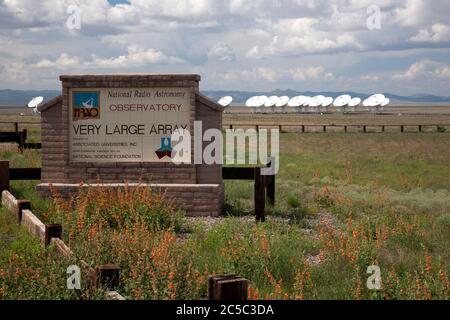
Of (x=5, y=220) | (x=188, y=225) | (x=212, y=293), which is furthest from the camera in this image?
(x=188, y=225)

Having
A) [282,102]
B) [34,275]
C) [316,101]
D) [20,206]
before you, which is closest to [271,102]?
[282,102]

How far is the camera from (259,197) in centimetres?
1188

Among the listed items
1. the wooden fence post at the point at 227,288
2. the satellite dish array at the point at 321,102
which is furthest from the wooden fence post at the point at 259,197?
the satellite dish array at the point at 321,102

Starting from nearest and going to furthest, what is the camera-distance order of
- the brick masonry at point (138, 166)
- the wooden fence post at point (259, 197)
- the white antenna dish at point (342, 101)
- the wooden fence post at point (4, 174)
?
the wooden fence post at point (259, 197)
the wooden fence post at point (4, 174)
the brick masonry at point (138, 166)
the white antenna dish at point (342, 101)

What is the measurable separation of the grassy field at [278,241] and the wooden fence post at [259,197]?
292 millimetres

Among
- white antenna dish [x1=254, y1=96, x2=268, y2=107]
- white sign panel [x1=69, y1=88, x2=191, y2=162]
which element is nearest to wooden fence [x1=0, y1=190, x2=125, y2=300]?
white sign panel [x1=69, y1=88, x2=191, y2=162]

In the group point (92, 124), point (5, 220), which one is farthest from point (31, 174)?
point (5, 220)

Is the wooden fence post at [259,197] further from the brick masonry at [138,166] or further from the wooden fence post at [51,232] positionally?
the wooden fence post at [51,232]

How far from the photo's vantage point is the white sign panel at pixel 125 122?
1328 centimetres
